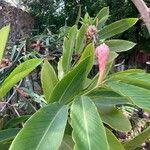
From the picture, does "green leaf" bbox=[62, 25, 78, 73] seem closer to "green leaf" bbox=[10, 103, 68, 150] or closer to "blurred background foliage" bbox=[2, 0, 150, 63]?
"green leaf" bbox=[10, 103, 68, 150]

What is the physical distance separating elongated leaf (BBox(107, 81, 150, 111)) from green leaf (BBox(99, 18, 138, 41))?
0.59m

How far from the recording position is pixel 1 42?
3.46ft

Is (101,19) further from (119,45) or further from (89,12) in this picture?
(89,12)

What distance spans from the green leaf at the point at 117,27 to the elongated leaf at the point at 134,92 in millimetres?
587

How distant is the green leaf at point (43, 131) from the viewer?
743 mm

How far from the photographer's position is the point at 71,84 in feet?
2.92

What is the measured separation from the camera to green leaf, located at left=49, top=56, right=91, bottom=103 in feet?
2.82

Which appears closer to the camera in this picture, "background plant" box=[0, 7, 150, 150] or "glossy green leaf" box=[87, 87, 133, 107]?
"background plant" box=[0, 7, 150, 150]

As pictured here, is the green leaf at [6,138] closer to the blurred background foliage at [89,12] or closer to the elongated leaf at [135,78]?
the elongated leaf at [135,78]

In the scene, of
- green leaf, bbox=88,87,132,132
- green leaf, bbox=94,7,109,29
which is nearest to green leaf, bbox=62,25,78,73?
green leaf, bbox=88,87,132,132

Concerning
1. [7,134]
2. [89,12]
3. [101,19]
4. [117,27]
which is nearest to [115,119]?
[7,134]

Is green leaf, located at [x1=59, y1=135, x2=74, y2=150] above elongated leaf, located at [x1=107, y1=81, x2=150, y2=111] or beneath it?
beneath

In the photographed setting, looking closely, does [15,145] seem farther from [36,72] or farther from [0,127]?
[36,72]

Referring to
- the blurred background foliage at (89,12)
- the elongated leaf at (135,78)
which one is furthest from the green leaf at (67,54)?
the blurred background foliage at (89,12)
